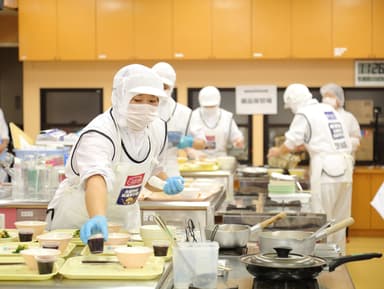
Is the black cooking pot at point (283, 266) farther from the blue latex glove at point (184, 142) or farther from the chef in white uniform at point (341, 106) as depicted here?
the chef in white uniform at point (341, 106)

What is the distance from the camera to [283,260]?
215 centimetres

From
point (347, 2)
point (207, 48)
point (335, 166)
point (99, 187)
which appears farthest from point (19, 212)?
point (347, 2)

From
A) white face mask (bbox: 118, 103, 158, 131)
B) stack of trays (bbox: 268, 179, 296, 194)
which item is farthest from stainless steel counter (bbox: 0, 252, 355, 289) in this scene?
stack of trays (bbox: 268, 179, 296, 194)

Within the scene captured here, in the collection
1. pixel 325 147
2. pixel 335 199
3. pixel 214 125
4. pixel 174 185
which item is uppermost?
pixel 214 125

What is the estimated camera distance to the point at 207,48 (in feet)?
28.3

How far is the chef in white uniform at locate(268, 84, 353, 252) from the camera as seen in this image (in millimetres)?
6395

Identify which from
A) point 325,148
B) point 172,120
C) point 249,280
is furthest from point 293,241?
point 325,148

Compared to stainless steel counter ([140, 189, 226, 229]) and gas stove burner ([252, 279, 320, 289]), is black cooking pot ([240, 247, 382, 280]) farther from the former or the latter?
stainless steel counter ([140, 189, 226, 229])

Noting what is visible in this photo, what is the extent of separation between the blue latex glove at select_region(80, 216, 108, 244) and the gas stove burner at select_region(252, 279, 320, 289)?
58 cm

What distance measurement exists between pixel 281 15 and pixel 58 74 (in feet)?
9.87

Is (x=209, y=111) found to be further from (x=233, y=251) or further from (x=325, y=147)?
(x=233, y=251)

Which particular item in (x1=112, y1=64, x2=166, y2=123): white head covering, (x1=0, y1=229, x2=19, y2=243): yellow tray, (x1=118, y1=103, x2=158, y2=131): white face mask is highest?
(x1=112, y1=64, x2=166, y2=123): white head covering

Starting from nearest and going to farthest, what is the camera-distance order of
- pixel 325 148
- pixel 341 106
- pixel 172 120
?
pixel 172 120, pixel 325 148, pixel 341 106

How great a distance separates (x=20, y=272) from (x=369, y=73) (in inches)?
288
